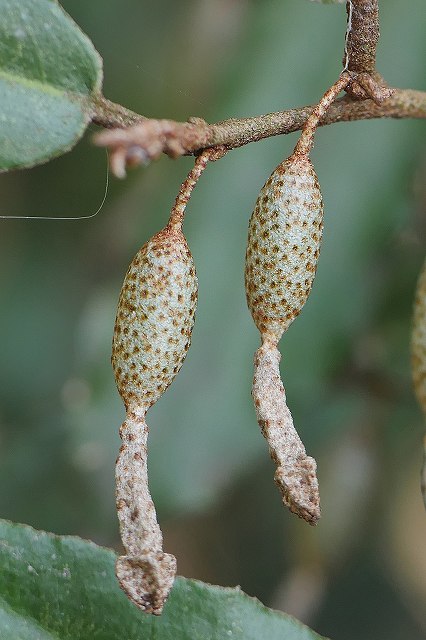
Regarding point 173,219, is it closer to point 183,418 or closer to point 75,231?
point 183,418

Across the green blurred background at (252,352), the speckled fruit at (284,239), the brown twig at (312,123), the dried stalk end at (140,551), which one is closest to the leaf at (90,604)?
the dried stalk end at (140,551)

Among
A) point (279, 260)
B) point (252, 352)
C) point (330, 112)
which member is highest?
point (252, 352)

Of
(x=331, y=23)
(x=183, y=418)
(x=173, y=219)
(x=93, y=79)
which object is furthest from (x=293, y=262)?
(x=331, y=23)

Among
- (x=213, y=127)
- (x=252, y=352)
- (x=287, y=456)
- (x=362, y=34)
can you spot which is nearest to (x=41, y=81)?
(x=213, y=127)

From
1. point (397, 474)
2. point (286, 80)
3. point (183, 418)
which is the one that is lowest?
point (183, 418)

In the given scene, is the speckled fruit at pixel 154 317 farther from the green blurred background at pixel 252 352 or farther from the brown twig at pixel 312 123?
the green blurred background at pixel 252 352

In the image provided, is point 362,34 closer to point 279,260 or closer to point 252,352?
point 279,260
